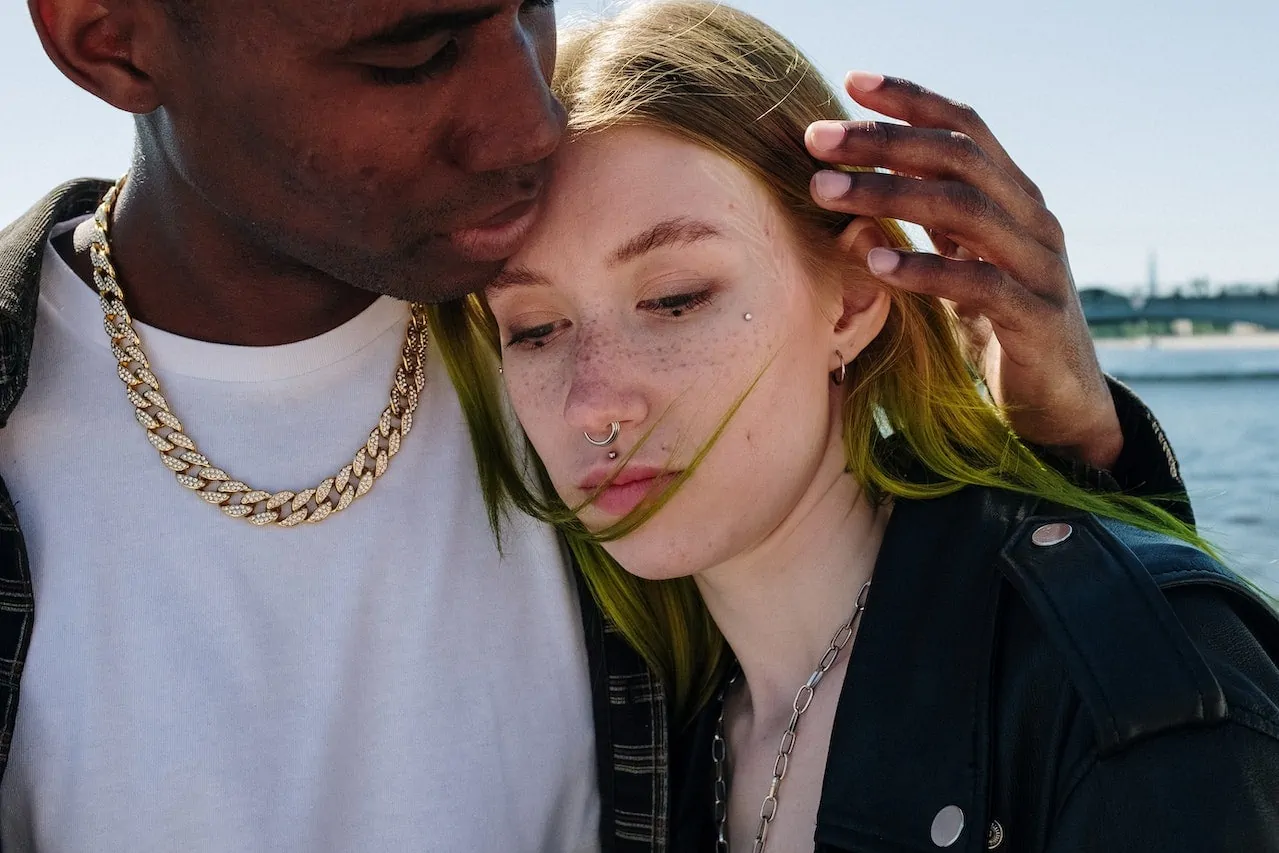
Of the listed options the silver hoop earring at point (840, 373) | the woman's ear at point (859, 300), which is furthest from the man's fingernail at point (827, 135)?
the silver hoop earring at point (840, 373)

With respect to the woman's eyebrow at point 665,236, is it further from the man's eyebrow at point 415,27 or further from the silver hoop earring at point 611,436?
the man's eyebrow at point 415,27

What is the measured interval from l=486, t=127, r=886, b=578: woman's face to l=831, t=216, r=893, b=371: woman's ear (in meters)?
0.13

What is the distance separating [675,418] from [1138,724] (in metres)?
0.72

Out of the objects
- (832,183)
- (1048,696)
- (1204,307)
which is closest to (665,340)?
(832,183)

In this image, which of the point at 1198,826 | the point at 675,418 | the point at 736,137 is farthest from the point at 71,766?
the point at 1198,826

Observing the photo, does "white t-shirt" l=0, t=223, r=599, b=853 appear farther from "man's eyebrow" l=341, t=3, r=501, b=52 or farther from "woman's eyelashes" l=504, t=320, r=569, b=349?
"man's eyebrow" l=341, t=3, r=501, b=52

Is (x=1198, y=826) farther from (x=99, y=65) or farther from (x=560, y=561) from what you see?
(x=99, y=65)

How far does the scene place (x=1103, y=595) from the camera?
1.52 metres

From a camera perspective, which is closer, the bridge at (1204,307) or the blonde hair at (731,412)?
the blonde hair at (731,412)

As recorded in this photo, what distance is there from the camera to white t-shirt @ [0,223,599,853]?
1723mm

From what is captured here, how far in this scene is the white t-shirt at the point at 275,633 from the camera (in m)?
1.72

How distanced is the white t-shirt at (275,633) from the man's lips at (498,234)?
357 mm

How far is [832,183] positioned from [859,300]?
0.31m

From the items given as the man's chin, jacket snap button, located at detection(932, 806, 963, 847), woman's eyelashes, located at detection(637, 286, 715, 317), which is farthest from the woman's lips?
jacket snap button, located at detection(932, 806, 963, 847)
